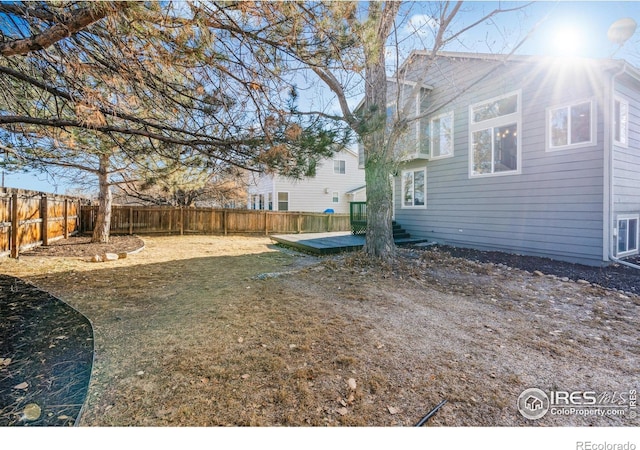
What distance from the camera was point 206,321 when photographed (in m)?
2.78

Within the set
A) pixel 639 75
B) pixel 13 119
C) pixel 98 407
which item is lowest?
pixel 98 407

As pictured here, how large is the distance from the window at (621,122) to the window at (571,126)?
0.56m

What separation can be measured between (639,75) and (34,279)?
10814 mm

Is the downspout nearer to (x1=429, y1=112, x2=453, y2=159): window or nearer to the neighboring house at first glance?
(x1=429, y1=112, x2=453, y2=159): window

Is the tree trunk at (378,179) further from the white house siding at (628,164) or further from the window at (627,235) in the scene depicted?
the window at (627,235)

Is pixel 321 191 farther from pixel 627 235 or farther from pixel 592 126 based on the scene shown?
pixel 627 235

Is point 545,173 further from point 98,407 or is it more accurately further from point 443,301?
point 98,407

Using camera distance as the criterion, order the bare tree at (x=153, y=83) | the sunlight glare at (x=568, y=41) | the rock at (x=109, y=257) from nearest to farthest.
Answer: the bare tree at (x=153, y=83) → the sunlight glare at (x=568, y=41) → the rock at (x=109, y=257)

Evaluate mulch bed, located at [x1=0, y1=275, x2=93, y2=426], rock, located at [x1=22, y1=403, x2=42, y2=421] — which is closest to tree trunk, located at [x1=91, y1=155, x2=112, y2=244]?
mulch bed, located at [x1=0, y1=275, x2=93, y2=426]

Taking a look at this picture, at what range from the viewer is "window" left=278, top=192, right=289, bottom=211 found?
1620cm

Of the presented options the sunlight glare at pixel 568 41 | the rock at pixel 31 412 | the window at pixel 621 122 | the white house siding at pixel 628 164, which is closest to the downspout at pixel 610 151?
the white house siding at pixel 628 164

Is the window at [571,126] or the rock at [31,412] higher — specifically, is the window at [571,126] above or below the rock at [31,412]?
above

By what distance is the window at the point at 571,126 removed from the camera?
541 centimetres
